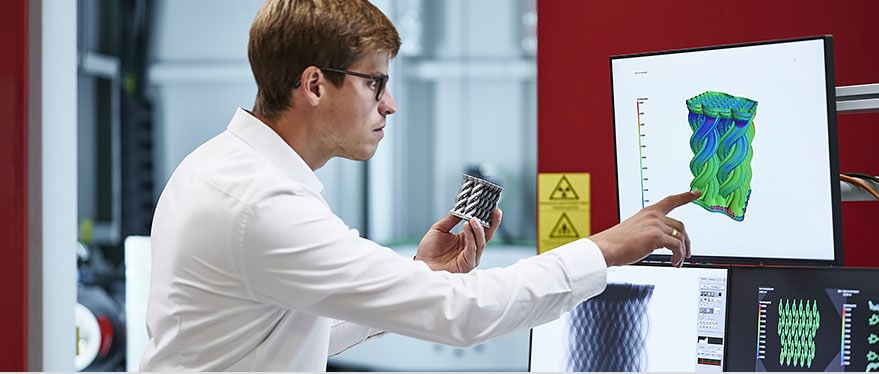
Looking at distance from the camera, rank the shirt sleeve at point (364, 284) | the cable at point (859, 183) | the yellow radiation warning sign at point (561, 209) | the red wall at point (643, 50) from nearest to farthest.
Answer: the shirt sleeve at point (364, 284), the cable at point (859, 183), the red wall at point (643, 50), the yellow radiation warning sign at point (561, 209)

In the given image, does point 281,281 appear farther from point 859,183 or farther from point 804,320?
point 859,183

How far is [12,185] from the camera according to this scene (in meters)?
2.49

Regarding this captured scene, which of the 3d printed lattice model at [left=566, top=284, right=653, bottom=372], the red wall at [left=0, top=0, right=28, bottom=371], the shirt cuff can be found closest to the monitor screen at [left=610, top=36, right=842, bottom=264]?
the 3d printed lattice model at [left=566, top=284, right=653, bottom=372]

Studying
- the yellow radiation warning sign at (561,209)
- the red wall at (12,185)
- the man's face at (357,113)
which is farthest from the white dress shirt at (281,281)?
the red wall at (12,185)

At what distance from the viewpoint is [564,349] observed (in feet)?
5.75

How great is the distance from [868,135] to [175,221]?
1483 millimetres

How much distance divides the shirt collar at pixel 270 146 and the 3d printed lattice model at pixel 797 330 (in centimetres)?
83

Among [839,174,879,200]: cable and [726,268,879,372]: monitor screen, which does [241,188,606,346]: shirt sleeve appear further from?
[839,174,879,200]: cable

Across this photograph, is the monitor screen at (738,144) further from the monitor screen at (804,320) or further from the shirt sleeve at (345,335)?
the shirt sleeve at (345,335)

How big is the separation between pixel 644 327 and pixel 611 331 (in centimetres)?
6

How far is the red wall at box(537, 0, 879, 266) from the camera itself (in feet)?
6.36

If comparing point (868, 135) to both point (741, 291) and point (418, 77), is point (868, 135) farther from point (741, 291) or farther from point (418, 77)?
point (418, 77)

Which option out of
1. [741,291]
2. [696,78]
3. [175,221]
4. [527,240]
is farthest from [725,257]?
[527,240]

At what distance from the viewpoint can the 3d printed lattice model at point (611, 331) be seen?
66.3 inches
